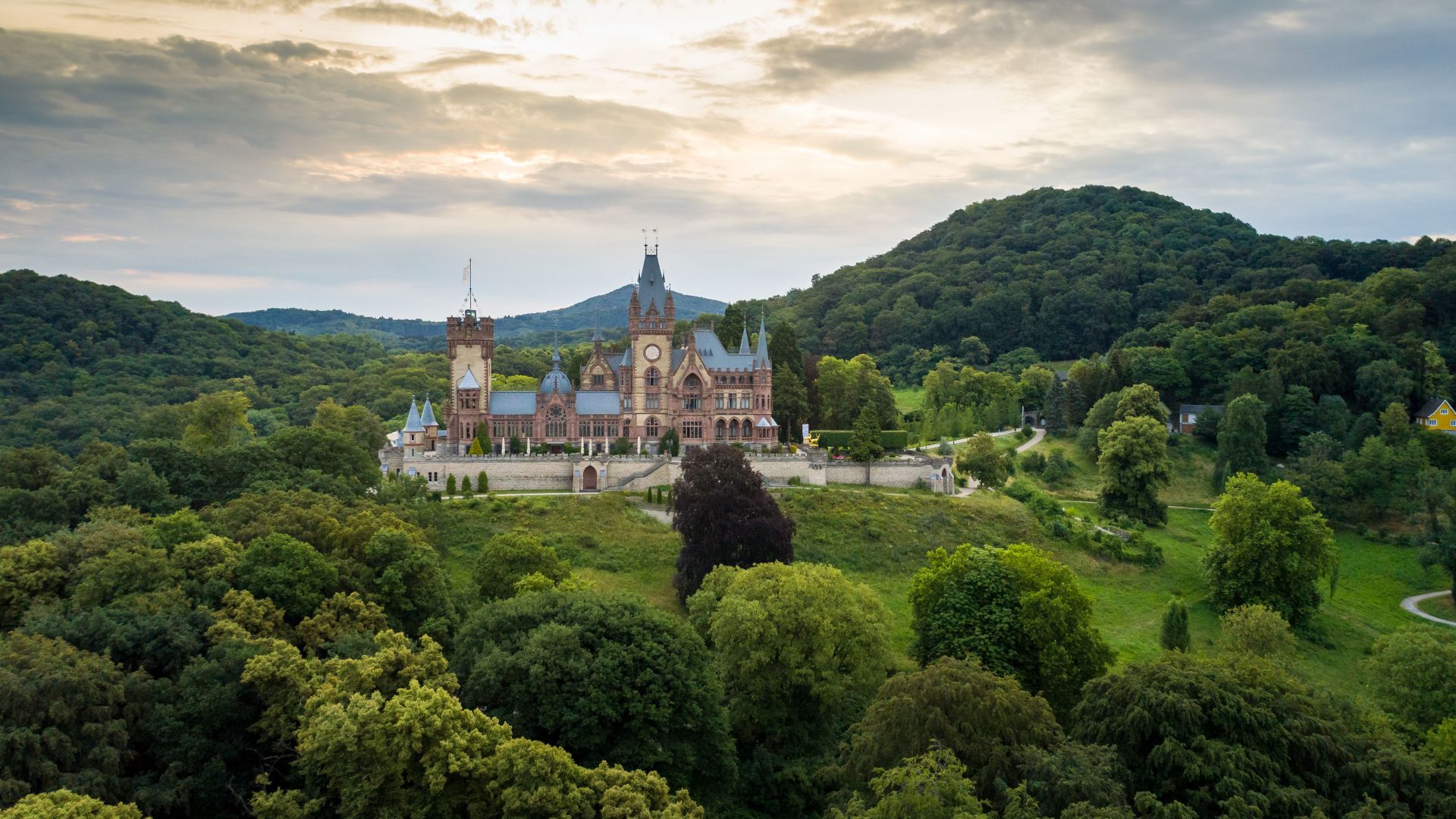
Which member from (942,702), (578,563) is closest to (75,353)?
(578,563)

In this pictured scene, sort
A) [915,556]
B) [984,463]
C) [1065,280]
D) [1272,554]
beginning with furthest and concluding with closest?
[1065,280] → [984,463] → [915,556] → [1272,554]

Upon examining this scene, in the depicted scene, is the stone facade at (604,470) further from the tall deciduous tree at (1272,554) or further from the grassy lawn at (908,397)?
the grassy lawn at (908,397)

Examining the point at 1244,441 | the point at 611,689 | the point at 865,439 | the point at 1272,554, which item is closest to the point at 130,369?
the point at 865,439

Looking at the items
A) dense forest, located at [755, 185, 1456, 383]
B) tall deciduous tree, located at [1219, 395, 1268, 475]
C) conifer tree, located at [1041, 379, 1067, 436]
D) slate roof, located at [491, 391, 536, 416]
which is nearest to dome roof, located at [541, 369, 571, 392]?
slate roof, located at [491, 391, 536, 416]

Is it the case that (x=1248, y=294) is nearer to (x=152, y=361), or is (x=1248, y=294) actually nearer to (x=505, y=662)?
(x=505, y=662)

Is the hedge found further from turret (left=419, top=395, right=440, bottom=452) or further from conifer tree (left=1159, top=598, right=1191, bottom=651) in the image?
conifer tree (left=1159, top=598, right=1191, bottom=651)

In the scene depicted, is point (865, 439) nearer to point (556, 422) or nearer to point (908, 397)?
point (556, 422)

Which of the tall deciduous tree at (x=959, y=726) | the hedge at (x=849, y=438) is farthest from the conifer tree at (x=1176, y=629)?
the hedge at (x=849, y=438)
